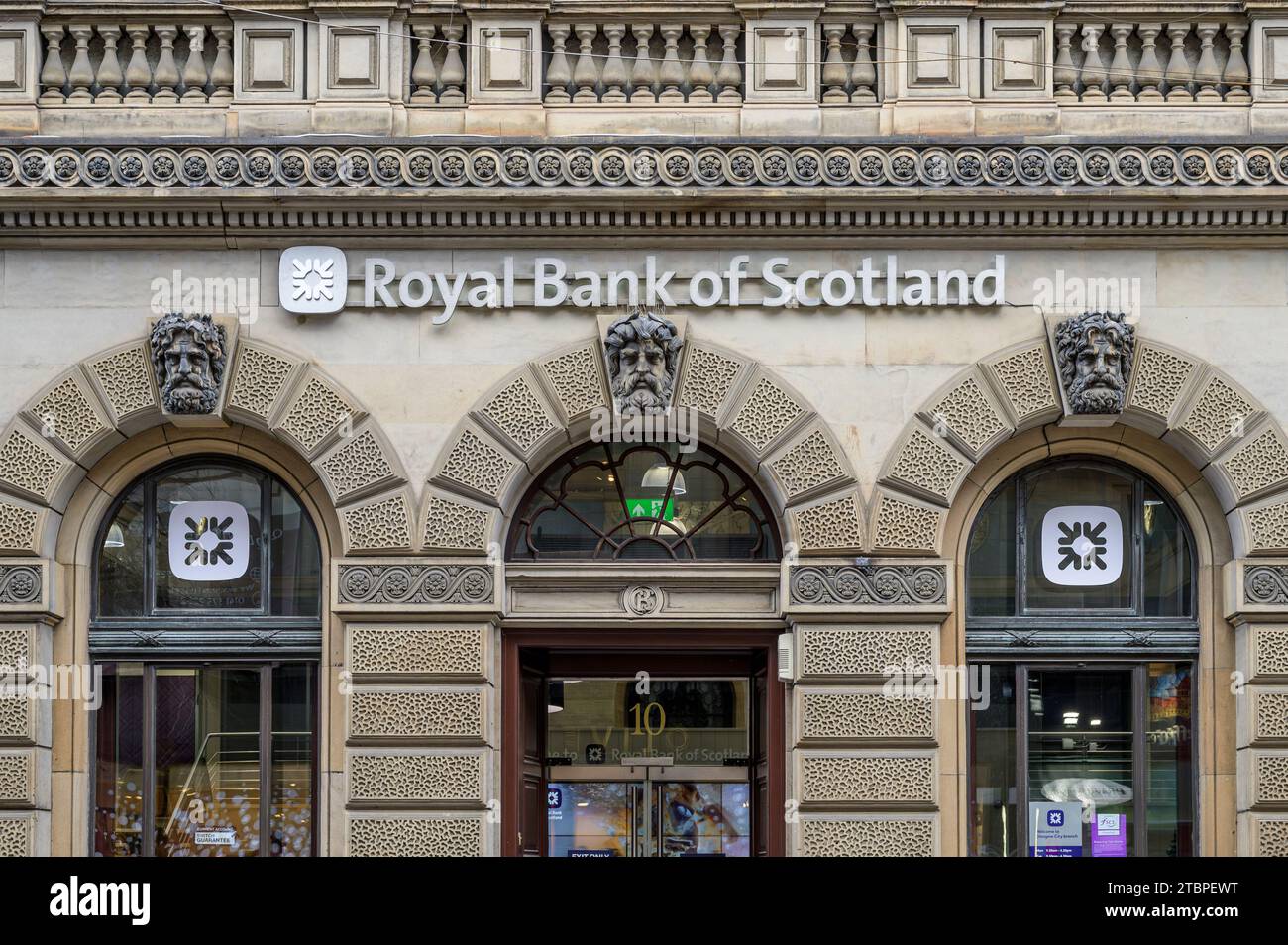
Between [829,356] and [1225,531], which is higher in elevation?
[829,356]

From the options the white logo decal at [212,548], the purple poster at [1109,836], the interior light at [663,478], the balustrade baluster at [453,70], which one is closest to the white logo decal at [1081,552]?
the purple poster at [1109,836]

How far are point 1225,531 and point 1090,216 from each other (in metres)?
2.78

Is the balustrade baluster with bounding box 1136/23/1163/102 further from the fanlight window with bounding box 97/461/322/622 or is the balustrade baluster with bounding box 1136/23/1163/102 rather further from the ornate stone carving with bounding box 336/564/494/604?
the fanlight window with bounding box 97/461/322/622

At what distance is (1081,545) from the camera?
1708 cm

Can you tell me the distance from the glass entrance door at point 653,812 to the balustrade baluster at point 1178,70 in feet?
21.7

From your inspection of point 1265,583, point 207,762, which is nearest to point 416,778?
point 207,762

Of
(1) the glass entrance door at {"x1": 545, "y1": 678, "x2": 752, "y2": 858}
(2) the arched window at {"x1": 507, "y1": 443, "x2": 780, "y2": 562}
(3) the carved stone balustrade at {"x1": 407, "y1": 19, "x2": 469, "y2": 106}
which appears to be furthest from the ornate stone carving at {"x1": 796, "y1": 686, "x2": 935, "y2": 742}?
(3) the carved stone balustrade at {"x1": 407, "y1": 19, "x2": 469, "y2": 106}

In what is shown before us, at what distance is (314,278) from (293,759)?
3.89 meters

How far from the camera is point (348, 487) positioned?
16.7 m

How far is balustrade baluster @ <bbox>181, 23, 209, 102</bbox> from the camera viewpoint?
17000 mm

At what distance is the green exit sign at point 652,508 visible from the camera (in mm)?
17219

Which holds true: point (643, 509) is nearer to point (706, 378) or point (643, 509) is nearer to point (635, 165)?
point (706, 378)
